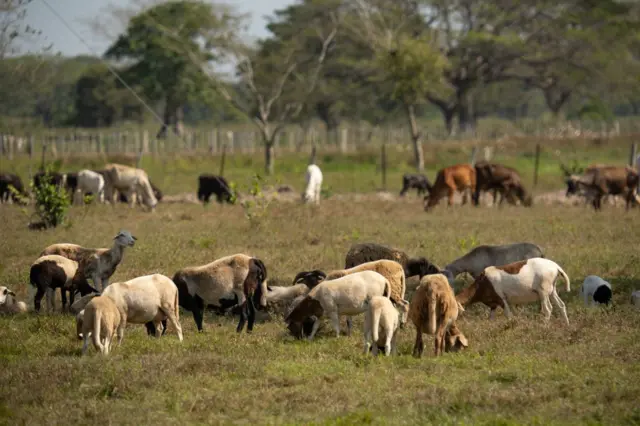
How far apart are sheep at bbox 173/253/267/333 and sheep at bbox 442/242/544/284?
368cm

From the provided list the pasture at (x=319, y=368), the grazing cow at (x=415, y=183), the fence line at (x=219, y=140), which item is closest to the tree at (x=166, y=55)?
the fence line at (x=219, y=140)

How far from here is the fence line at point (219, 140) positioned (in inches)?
1710

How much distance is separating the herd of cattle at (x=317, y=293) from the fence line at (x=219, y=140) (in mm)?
23381

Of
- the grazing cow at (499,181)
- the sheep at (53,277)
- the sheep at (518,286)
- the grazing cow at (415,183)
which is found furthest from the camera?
the grazing cow at (415,183)

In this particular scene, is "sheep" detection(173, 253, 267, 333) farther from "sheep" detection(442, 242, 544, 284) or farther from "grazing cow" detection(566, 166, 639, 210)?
"grazing cow" detection(566, 166, 639, 210)

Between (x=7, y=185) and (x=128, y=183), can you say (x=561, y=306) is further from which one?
(x=7, y=185)

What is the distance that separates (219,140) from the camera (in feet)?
163

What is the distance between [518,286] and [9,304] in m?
6.84

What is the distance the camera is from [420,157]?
42.7 m

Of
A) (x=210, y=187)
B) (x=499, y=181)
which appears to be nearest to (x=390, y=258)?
(x=499, y=181)

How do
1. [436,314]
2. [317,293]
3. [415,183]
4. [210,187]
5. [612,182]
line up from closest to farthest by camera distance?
[436,314] → [317,293] → [612,182] → [210,187] → [415,183]

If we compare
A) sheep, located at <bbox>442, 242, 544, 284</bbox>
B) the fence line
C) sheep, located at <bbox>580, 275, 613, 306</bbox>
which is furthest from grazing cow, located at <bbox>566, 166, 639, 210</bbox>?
sheep, located at <bbox>580, 275, 613, 306</bbox>

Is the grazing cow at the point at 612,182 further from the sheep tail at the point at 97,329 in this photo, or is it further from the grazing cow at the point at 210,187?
the sheep tail at the point at 97,329

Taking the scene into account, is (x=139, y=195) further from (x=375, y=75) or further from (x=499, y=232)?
(x=375, y=75)
